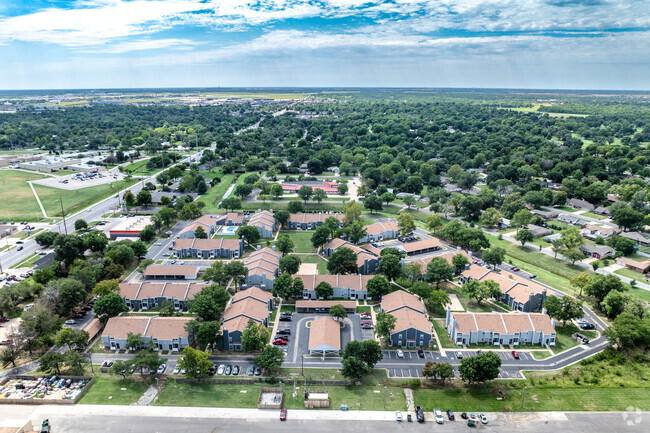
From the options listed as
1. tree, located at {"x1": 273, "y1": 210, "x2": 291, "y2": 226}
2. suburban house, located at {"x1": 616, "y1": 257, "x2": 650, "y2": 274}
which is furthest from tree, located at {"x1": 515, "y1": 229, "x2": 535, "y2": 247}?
tree, located at {"x1": 273, "y1": 210, "x2": 291, "y2": 226}

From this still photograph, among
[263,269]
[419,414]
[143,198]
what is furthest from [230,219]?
[419,414]

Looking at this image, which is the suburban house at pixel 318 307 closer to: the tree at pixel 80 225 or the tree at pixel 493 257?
the tree at pixel 493 257

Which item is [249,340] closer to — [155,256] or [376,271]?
[376,271]

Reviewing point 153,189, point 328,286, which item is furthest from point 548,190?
point 153,189

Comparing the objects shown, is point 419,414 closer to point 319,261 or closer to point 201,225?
point 319,261

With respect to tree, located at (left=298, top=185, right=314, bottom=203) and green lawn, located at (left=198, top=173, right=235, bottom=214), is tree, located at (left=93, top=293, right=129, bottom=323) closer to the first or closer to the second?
green lawn, located at (left=198, top=173, right=235, bottom=214)

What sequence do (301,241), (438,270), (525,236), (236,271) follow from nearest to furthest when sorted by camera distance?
1. (236,271)
2. (438,270)
3. (525,236)
4. (301,241)
